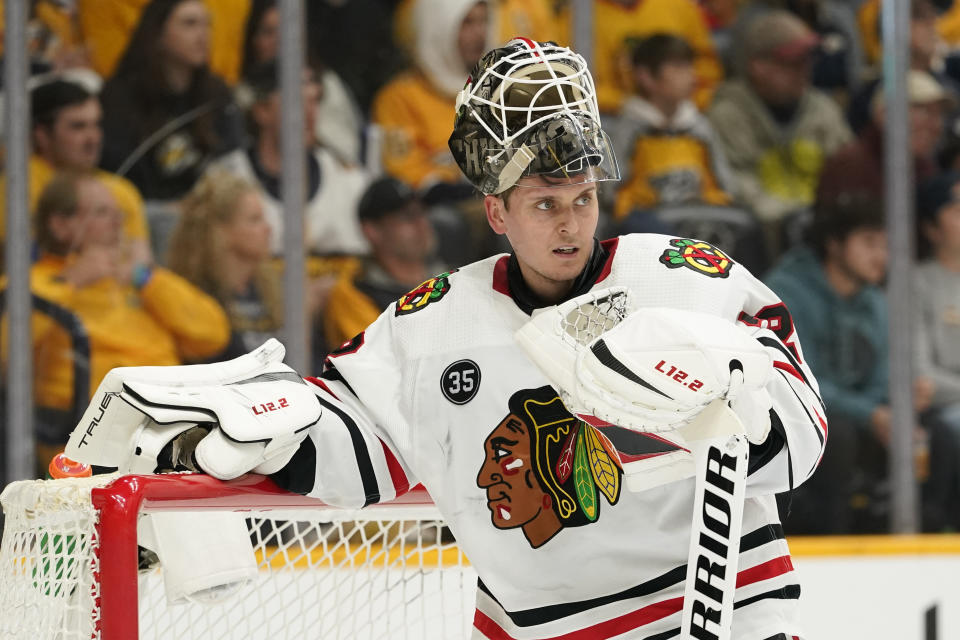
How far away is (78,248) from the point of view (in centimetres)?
330

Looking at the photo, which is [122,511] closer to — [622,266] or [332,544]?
[622,266]

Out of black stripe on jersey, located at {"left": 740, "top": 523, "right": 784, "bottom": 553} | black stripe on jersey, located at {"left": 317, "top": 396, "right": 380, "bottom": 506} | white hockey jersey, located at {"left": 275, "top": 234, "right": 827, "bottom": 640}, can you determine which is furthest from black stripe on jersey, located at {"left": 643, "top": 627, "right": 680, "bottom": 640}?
black stripe on jersey, located at {"left": 317, "top": 396, "right": 380, "bottom": 506}

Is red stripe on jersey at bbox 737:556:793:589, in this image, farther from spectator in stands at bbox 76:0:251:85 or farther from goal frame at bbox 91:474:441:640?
spectator in stands at bbox 76:0:251:85

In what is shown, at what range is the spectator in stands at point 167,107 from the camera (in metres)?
3.37

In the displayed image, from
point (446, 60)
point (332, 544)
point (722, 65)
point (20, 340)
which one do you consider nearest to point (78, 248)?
point (20, 340)

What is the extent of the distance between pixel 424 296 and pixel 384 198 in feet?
6.62

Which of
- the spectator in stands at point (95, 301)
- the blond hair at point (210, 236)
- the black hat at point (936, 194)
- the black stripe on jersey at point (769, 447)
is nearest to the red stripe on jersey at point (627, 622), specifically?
the black stripe on jersey at point (769, 447)

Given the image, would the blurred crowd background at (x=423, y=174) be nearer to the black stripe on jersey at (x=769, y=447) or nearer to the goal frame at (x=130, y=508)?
the goal frame at (x=130, y=508)

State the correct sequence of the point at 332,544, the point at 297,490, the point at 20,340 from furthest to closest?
1. the point at 20,340
2. the point at 332,544
3. the point at 297,490

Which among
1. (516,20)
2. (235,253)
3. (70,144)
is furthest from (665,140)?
(70,144)

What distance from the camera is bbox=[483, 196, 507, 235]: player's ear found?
146 centimetres

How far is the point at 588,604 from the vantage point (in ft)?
4.75

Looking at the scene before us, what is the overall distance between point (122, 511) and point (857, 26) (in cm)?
302

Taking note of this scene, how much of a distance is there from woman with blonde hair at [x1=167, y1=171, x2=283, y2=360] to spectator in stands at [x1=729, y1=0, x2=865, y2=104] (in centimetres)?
148
